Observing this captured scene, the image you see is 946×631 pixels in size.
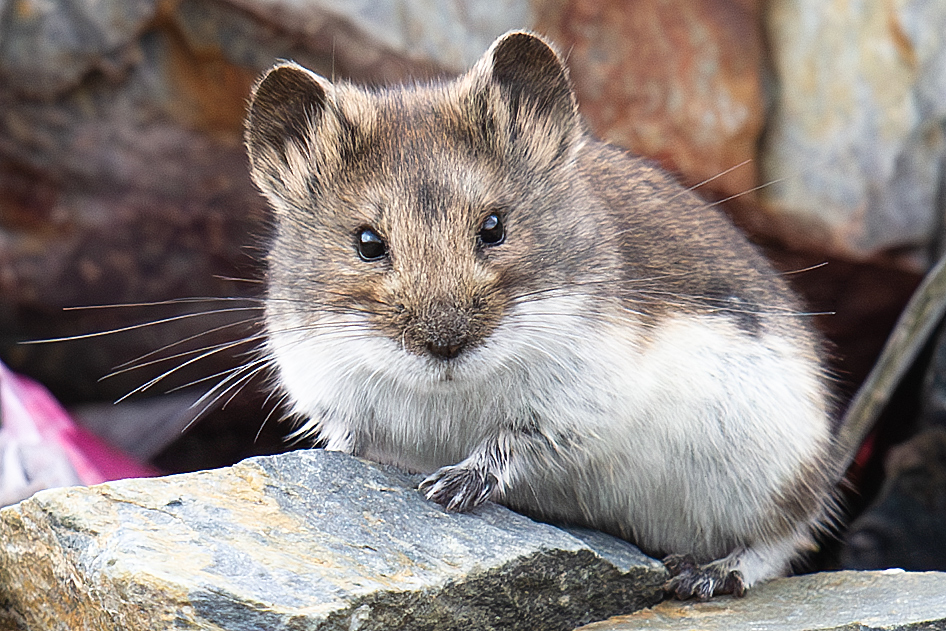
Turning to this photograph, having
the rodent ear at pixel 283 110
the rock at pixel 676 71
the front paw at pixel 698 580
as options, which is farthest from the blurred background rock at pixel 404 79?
the front paw at pixel 698 580

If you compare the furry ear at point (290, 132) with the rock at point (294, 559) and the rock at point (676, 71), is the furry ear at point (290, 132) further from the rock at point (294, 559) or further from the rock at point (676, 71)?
the rock at point (676, 71)

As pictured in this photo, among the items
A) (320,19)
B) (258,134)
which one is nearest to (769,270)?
(258,134)

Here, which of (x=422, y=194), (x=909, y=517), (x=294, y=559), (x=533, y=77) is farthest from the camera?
(x=909, y=517)

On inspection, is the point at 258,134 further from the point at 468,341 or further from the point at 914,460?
the point at 914,460

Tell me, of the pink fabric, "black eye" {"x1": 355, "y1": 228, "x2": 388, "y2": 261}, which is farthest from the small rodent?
the pink fabric

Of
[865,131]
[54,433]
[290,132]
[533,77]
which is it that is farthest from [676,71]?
[54,433]

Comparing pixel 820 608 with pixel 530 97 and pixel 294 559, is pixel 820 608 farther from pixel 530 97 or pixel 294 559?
pixel 530 97
